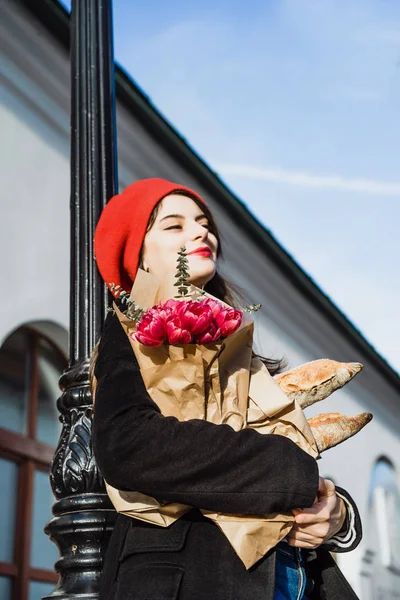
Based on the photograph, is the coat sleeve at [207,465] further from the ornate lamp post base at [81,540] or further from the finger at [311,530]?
the ornate lamp post base at [81,540]

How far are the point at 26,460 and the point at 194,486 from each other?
371cm

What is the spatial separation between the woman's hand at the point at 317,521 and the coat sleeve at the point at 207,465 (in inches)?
2.4

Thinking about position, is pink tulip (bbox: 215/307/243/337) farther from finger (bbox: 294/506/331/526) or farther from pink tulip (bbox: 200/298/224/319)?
finger (bbox: 294/506/331/526)

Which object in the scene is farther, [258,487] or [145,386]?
[145,386]

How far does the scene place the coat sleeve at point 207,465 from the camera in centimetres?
159

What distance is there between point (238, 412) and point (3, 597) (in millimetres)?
3525

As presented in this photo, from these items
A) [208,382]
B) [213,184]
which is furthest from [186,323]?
[213,184]

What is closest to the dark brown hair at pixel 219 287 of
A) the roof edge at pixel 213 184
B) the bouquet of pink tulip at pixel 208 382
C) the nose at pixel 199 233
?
the nose at pixel 199 233

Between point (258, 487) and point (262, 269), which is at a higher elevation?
point (262, 269)

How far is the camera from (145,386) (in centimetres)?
173

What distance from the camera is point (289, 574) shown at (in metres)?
1.73

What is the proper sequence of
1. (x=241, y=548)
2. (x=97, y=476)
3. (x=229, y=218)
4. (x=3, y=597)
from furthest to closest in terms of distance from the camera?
(x=229, y=218) → (x=3, y=597) → (x=97, y=476) → (x=241, y=548)

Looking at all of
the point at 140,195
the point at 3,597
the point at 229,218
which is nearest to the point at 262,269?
the point at 229,218

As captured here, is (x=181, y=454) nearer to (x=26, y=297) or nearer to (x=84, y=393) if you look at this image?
(x=84, y=393)
